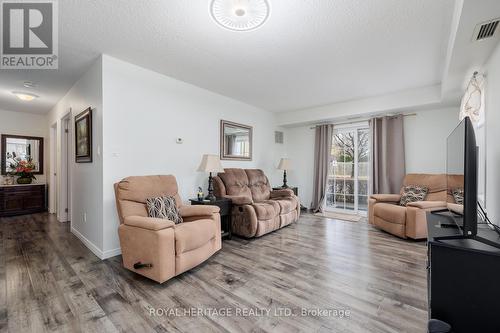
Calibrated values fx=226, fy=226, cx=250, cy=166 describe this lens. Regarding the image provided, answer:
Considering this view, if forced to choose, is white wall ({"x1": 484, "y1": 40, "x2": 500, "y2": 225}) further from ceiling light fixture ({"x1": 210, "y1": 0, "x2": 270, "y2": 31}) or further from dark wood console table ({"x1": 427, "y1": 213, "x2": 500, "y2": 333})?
ceiling light fixture ({"x1": 210, "y1": 0, "x2": 270, "y2": 31})

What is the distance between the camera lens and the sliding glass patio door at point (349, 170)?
487 centimetres

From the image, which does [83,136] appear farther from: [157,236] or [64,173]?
[157,236]

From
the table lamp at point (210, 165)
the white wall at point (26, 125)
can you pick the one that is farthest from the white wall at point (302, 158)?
the white wall at point (26, 125)

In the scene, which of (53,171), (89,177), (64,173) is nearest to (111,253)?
(89,177)

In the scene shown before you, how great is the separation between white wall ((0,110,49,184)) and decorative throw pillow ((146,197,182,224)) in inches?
192

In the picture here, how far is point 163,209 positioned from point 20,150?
5120 mm

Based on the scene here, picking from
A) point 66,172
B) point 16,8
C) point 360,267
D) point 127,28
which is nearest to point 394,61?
point 360,267

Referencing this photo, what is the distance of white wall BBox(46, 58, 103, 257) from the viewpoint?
109 inches

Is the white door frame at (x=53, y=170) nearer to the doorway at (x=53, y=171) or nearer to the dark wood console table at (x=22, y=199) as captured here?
the doorway at (x=53, y=171)

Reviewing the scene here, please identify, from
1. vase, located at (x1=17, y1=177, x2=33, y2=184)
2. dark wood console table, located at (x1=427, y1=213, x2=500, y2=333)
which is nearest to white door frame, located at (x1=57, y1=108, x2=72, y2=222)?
vase, located at (x1=17, y1=177, x2=33, y2=184)

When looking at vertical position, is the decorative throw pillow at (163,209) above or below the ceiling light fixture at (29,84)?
below

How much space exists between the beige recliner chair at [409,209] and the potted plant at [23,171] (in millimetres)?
7369

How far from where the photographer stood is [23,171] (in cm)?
511

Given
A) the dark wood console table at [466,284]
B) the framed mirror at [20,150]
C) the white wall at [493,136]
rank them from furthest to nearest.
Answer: the framed mirror at [20,150]
the white wall at [493,136]
the dark wood console table at [466,284]
